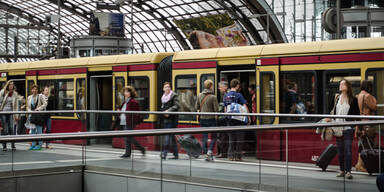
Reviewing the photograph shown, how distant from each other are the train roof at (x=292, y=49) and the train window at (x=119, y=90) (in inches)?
115

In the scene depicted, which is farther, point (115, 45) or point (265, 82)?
point (115, 45)

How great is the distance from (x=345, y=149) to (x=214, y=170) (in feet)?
5.45

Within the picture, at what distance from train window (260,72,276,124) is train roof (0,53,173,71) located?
14.4 ft

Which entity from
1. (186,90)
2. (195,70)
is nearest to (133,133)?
(195,70)

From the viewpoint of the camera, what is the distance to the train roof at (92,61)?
1792 centimetres

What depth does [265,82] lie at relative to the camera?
14516mm

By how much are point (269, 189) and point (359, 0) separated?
31.9m

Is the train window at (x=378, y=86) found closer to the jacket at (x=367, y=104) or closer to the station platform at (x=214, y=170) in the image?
the jacket at (x=367, y=104)

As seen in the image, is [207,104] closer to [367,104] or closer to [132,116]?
[132,116]

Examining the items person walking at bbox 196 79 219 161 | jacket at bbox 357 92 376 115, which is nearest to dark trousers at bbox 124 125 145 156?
jacket at bbox 357 92 376 115

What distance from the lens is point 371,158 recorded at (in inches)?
287

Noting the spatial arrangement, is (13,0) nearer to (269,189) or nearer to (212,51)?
(212,51)

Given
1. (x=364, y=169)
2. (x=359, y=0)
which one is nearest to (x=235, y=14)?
(x=359, y=0)

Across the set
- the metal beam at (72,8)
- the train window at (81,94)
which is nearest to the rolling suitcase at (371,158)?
the train window at (81,94)
